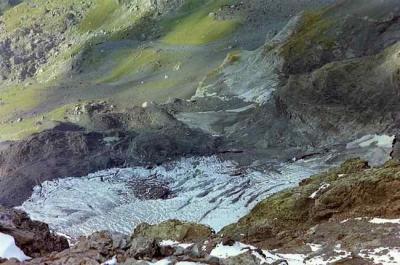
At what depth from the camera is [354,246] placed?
2172cm

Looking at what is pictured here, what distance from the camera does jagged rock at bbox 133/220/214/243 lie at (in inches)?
1049

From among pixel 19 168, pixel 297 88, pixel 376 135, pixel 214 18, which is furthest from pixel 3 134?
pixel 376 135

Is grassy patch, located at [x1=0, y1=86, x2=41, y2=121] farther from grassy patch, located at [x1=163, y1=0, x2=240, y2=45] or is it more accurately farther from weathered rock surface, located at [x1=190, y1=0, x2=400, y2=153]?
weathered rock surface, located at [x1=190, y1=0, x2=400, y2=153]

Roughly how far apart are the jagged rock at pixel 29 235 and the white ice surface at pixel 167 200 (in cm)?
2027

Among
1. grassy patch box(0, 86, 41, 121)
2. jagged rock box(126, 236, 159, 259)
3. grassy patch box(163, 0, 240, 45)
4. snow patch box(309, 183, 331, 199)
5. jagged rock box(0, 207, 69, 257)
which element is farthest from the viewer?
grassy patch box(163, 0, 240, 45)

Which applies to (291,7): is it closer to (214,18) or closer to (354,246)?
(214,18)

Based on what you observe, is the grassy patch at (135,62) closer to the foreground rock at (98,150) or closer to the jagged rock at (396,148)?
the foreground rock at (98,150)

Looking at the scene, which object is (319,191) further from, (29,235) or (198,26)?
(198,26)

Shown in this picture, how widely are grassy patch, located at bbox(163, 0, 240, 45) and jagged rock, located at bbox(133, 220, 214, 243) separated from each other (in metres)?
115

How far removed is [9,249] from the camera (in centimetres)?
2523

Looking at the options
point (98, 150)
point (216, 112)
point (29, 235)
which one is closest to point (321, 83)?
point (216, 112)

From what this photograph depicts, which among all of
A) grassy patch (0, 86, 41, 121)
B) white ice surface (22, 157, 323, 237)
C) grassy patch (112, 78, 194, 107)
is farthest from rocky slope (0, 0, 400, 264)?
white ice surface (22, 157, 323, 237)

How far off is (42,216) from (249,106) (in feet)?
94.9

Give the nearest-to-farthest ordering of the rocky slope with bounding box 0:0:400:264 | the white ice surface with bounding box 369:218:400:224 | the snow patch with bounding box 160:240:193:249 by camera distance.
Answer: the snow patch with bounding box 160:240:193:249 < the white ice surface with bounding box 369:218:400:224 < the rocky slope with bounding box 0:0:400:264
